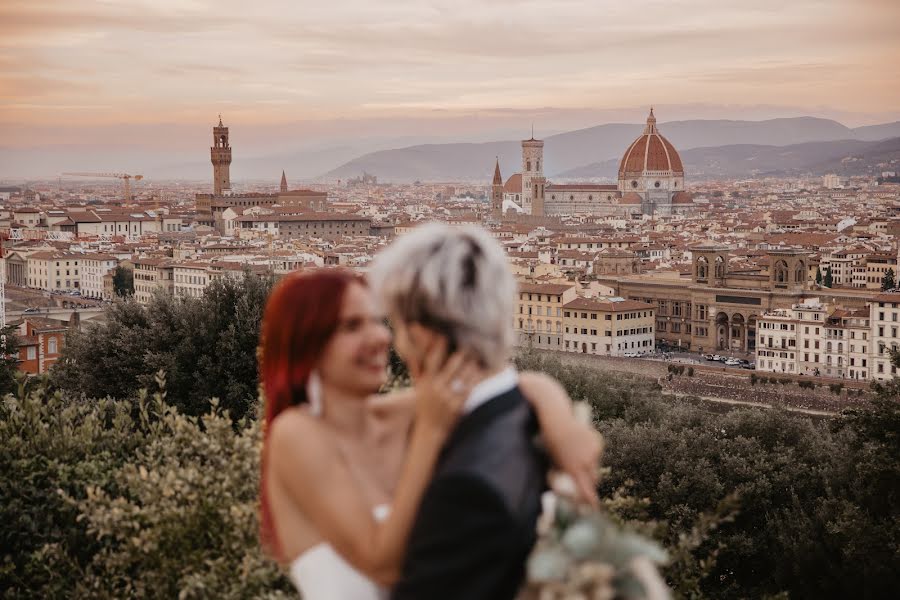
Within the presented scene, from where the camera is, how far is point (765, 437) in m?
17.2

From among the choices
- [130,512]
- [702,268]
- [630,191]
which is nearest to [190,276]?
[702,268]

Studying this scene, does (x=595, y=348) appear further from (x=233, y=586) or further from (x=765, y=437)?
(x=233, y=586)

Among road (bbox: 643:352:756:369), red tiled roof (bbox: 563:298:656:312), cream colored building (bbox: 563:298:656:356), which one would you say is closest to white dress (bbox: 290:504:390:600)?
road (bbox: 643:352:756:369)

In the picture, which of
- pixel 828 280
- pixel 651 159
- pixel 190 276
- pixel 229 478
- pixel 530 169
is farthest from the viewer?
pixel 530 169

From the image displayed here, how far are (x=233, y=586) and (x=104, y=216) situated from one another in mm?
90717

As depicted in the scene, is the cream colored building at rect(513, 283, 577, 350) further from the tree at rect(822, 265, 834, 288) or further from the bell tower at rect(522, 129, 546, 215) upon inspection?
the bell tower at rect(522, 129, 546, 215)

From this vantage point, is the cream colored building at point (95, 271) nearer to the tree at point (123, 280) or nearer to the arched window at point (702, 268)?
the tree at point (123, 280)

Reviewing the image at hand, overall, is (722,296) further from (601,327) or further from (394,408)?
(394,408)

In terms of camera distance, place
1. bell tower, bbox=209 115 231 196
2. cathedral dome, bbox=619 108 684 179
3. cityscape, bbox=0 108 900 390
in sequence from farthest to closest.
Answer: cathedral dome, bbox=619 108 684 179, bell tower, bbox=209 115 231 196, cityscape, bbox=0 108 900 390

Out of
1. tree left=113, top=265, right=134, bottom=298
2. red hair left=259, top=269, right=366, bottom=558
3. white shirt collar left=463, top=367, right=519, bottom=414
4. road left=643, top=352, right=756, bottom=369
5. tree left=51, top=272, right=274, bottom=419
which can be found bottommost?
road left=643, top=352, right=756, bottom=369

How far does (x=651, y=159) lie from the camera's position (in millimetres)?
116188

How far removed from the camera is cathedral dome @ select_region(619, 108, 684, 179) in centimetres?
11606

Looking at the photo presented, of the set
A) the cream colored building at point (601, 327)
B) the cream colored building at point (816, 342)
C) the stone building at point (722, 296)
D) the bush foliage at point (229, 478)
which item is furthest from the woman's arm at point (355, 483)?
the stone building at point (722, 296)

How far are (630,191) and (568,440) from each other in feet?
381
